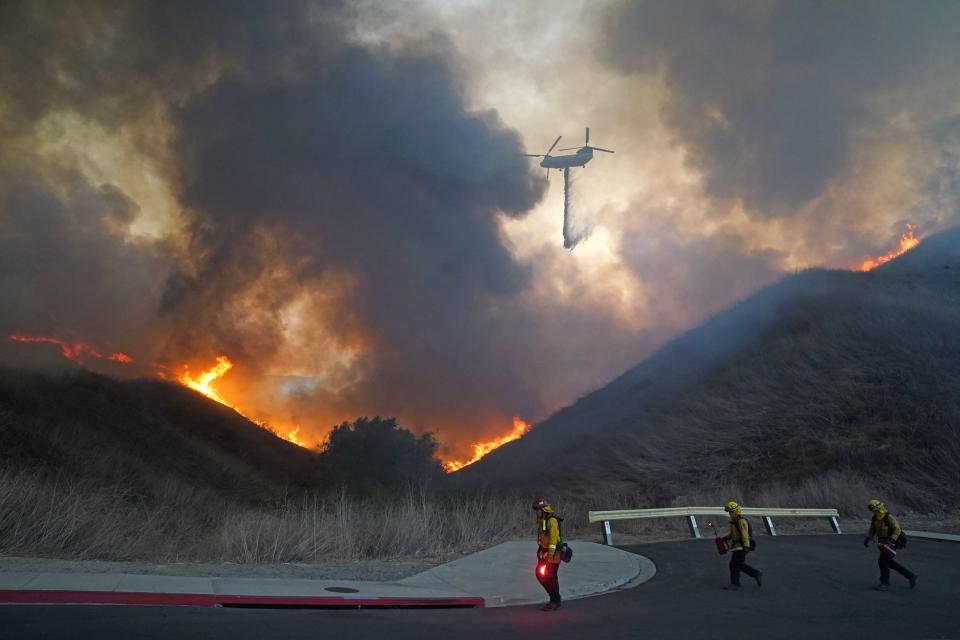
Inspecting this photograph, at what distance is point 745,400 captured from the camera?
50.4m

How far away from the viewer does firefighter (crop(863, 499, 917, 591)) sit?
11398 mm

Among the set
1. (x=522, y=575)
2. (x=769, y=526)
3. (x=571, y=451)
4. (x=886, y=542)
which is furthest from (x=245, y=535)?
(x=571, y=451)

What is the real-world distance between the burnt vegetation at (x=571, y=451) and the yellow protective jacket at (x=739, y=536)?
6.46 meters

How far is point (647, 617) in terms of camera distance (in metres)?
9.12

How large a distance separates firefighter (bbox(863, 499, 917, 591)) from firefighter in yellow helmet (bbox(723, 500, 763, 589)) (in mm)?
1983

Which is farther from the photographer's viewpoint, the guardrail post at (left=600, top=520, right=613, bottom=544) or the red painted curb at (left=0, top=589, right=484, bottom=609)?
the guardrail post at (left=600, top=520, right=613, bottom=544)

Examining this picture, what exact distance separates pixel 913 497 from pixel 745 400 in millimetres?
21373

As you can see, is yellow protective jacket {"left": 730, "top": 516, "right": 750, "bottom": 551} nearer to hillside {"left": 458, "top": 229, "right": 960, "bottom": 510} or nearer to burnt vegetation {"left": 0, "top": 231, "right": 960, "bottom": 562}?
burnt vegetation {"left": 0, "top": 231, "right": 960, "bottom": 562}

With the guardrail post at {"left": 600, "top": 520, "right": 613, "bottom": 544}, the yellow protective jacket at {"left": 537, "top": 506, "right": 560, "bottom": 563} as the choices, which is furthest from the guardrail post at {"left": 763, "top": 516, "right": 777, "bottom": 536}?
the yellow protective jacket at {"left": 537, "top": 506, "right": 560, "bottom": 563}

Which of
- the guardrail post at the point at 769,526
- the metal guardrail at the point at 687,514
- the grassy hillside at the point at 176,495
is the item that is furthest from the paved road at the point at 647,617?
the guardrail post at the point at 769,526

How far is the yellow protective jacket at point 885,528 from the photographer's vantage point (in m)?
11.8

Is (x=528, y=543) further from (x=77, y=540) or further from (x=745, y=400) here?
(x=745, y=400)

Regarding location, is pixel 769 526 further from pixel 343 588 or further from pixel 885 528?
pixel 343 588

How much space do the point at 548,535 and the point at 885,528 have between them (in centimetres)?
649
